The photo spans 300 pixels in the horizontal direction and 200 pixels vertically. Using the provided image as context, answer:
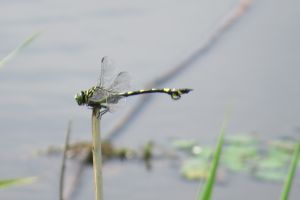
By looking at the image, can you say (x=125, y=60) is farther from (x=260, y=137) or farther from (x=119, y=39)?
(x=260, y=137)

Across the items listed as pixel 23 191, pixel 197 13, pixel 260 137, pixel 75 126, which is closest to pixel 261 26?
pixel 197 13

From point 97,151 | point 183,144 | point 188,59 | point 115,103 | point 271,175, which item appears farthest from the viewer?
point 188,59

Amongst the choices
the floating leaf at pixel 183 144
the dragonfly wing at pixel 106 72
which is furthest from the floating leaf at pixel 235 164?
the dragonfly wing at pixel 106 72

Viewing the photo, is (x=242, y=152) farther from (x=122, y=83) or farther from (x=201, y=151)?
(x=122, y=83)

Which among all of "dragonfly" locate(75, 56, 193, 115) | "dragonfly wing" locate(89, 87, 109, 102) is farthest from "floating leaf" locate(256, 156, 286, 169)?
"dragonfly wing" locate(89, 87, 109, 102)

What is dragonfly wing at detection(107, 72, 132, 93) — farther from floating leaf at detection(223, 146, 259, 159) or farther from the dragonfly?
floating leaf at detection(223, 146, 259, 159)

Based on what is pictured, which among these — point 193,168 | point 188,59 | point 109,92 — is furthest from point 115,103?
point 188,59

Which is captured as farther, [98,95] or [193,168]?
[193,168]
